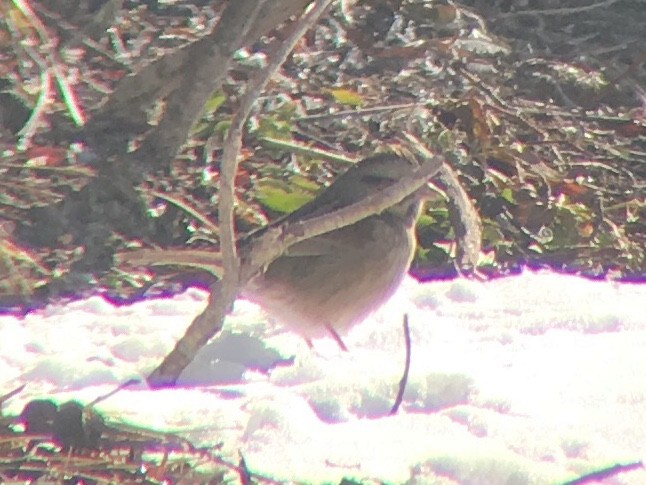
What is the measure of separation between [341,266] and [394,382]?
75 centimetres

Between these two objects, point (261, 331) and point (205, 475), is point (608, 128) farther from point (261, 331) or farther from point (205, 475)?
point (205, 475)

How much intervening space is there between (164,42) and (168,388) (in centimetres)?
262

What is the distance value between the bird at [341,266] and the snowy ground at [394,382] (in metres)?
→ 0.07

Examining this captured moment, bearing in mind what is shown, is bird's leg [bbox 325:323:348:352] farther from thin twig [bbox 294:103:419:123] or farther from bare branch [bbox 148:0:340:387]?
thin twig [bbox 294:103:419:123]

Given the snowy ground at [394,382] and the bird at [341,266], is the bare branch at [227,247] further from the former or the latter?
the bird at [341,266]

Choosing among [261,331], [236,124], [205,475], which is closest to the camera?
[205,475]

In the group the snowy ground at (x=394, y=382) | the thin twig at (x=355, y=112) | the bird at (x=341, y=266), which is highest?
the thin twig at (x=355, y=112)

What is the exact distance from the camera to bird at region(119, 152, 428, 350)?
3.35m

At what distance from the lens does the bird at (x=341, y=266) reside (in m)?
3.36

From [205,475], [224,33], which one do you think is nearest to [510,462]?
[205,475]

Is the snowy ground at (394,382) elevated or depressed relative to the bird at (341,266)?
depressed

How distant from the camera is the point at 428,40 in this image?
18.7ft

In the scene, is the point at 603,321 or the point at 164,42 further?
the point at 164,42

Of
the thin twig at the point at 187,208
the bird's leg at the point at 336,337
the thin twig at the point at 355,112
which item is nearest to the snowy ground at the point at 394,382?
the bird's leg at the point at 336,337
